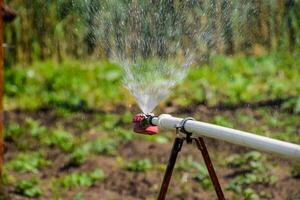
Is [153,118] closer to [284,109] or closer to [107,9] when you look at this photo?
[107,9]

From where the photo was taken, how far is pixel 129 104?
22.9ft

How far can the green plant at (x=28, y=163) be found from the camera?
224 inches

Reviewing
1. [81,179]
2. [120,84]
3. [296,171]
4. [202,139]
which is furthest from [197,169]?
[202,139]

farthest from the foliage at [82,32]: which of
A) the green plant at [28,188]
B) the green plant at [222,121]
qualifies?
the green plant at [28,188]

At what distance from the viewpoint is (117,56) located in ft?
12.0

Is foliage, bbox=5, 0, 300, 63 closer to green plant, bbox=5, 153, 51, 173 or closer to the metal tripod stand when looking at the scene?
green plant, bbox=5, 153, 51, 173

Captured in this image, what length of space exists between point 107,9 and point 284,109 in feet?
7.07

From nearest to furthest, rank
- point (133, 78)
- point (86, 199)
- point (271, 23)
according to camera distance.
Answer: point (133, 78), point (86, 199), point (271, 23)

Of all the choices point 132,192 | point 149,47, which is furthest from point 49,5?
point 149,47

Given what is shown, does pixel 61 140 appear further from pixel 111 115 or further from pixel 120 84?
pixel 120 84

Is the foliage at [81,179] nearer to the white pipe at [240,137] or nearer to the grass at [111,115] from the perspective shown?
the grass at [111,115]

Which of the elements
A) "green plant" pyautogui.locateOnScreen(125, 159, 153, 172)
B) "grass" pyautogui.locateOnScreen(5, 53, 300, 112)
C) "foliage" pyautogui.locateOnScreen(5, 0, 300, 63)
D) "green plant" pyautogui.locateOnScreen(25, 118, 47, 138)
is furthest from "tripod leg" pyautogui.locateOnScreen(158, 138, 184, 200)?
"grass" pyautogui.locateOnScreen(5, 53, 300, 112)

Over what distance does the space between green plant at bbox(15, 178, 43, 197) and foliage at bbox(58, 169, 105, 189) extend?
0.62 ft

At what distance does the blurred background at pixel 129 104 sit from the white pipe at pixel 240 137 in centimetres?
105
